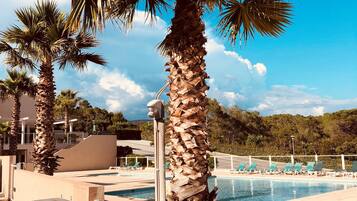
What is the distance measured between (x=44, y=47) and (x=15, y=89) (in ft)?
46.9

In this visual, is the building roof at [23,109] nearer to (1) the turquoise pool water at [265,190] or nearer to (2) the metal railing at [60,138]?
(2) the metal railing at [60,138]

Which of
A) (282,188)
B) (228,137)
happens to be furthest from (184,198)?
(228,137)

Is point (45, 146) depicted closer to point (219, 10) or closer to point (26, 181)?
point (26, 181)

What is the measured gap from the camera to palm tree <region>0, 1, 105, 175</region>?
13.1 meters

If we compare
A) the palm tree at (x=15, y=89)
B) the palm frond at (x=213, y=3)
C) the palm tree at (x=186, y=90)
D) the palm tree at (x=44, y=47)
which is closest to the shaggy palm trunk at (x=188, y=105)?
the palm tree at (x=186, y=90)

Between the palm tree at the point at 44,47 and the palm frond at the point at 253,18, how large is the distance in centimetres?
717

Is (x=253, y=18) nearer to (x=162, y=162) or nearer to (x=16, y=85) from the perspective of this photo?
(x=162, y=162)

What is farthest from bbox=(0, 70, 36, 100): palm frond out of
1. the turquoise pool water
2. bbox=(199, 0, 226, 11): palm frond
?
bbox=(199, 0, 226, 11): palm frond

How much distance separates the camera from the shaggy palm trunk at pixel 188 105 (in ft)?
17.5

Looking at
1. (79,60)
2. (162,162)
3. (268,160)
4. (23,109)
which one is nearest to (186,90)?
(162,162)

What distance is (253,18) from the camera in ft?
24.0

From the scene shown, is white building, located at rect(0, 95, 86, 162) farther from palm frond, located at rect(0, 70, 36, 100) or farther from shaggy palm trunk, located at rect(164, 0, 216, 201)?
shaggy palm trunk, located at rect(164, 0, 216, 201)

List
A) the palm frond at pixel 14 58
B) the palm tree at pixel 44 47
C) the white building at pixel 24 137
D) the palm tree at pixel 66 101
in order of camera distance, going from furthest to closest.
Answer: the palm tree at pixel 66 101
the white building at pixel 24 137
the palm frond at pixel 14 58
the palm tree at pixel 44 47

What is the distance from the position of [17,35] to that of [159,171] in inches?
399
